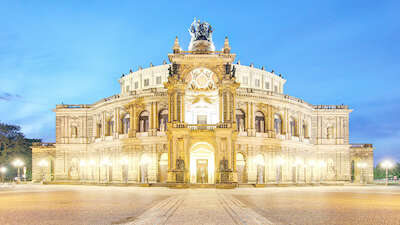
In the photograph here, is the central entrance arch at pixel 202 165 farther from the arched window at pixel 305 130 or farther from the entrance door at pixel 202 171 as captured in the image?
the arched window at pixel 305 130

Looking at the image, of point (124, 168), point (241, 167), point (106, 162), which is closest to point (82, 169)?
point (106, 162)

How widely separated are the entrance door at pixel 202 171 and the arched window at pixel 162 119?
12.2 meters

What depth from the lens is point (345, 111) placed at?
7500 centimetres

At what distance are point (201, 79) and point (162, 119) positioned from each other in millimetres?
14658

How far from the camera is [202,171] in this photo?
55.5 meters

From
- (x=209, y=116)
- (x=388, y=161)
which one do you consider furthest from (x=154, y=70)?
(x=388, y=161)

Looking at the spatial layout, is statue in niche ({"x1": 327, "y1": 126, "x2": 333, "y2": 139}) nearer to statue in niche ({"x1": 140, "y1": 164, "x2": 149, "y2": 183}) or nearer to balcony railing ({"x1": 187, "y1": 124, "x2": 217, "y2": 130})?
balcony railing ({"x1": 187, "y1": 124, "x2": 217, "y2": 130})

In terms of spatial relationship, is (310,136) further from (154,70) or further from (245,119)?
(154,70)

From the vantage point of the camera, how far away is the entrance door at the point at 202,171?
182ft

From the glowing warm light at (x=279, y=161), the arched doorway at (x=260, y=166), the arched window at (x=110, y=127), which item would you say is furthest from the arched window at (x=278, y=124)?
the arched window at (x=110, y=127)

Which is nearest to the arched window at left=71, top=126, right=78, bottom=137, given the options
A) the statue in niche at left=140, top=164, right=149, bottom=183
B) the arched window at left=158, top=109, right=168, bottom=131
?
the statue in niche at left=140, top=164, right=149, bottom=183

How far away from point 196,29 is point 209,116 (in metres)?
13.5

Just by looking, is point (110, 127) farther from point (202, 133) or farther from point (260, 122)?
point (202, 133)

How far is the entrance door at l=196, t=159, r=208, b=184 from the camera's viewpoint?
55559 millimetres
